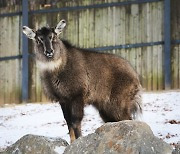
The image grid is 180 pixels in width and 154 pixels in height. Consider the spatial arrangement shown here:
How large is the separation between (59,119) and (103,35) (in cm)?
449

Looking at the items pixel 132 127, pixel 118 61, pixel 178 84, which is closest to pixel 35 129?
pixel 118 61

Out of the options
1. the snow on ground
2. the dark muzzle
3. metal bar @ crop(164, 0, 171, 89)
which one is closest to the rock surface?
the dark muzzle

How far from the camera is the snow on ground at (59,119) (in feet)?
46.9

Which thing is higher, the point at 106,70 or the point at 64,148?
the point at 106,70

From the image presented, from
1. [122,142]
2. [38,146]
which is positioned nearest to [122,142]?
[122,142]

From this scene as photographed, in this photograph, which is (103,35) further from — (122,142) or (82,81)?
(122,142)

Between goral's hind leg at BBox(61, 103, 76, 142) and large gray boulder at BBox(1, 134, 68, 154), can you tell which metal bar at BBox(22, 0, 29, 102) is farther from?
large gray boulder at BBox(1, 134, 68, 154)

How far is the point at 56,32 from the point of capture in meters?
12.3

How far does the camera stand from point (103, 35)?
20828 millimetres

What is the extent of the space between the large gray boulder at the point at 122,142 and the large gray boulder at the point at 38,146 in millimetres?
515

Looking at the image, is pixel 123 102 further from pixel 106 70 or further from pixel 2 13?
pixel 2 13

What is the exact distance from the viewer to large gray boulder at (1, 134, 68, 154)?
995cm

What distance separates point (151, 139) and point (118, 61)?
12.5 ft

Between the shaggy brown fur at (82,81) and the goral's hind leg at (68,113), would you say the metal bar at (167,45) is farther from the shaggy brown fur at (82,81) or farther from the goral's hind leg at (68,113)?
the goral's hind leg at (68,113)
